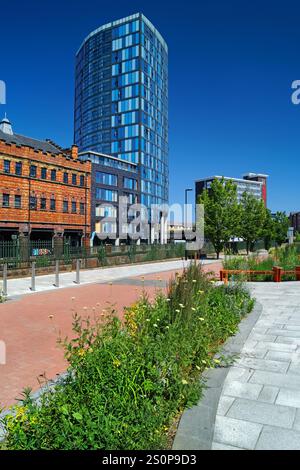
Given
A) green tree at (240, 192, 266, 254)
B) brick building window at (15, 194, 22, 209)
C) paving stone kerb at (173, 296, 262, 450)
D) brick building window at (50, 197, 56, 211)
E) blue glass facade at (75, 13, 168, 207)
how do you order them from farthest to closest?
blue glass facade at (75, 13, 168, 207) < green tree at (240, 192, 266, 254) < brick building window at (50, 197, 56, 211) < brick building window at (15, 194, 22, 209) < paving stone kerb at (173, 296, 262, 450)

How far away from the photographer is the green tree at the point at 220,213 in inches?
1286

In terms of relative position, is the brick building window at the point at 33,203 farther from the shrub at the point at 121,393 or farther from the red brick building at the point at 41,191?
the shrub at the point at 121,393

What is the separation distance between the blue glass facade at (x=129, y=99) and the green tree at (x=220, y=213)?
3642cm

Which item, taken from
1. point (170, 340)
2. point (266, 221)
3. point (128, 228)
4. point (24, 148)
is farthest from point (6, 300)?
point (128, 228)

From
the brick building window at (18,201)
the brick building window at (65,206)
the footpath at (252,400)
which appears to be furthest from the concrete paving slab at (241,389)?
the brick building window at (65,206)

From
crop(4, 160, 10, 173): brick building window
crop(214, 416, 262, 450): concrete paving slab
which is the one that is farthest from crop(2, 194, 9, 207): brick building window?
crop(214, 416, 262, 450): concrete paving slab

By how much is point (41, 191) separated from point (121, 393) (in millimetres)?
38580

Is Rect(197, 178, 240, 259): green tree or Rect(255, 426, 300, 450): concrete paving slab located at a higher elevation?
Rect(197, 178, 240, 259): green tree

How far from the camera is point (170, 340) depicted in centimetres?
391

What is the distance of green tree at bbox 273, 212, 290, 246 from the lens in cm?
5792

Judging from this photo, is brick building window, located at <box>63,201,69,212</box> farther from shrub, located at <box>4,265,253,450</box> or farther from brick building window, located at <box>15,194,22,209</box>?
shrub, located at <box>4,265,253,450</box>

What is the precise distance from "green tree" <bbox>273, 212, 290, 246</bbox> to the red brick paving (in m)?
49.4

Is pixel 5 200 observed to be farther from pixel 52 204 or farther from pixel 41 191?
pixel 52 204

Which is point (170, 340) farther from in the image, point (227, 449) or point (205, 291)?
point (205, 291)
